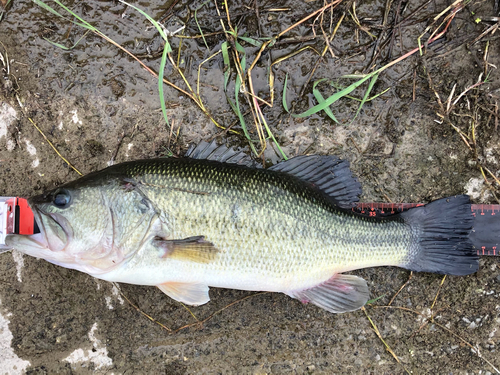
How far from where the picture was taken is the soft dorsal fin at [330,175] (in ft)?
7.76

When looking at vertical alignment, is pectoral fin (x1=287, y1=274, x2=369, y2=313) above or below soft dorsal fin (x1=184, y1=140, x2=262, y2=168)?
below

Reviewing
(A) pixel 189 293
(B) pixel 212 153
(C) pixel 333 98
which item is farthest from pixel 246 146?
(A) pixel 189 293

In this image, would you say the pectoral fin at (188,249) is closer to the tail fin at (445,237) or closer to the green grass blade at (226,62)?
the green grass blade at (226,62)

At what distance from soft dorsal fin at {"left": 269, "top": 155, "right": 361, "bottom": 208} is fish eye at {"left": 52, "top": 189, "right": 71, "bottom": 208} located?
142 cm

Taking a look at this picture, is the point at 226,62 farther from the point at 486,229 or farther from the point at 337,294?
the point at 486,229

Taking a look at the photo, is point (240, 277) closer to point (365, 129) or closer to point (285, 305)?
point (285, 305)

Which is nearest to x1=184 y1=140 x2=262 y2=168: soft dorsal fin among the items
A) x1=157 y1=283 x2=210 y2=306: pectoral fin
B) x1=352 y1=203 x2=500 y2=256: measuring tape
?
x1=157 y1=283 x2=210 y2=306: pectoral fin

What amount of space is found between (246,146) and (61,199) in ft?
4.40

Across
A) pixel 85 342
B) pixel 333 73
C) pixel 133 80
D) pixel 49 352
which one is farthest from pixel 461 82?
pixel 49 352

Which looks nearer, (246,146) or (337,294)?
(337,294)

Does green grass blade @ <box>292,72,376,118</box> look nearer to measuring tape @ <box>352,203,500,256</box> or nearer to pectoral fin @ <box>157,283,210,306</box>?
measuring tape @ <box>352,203,500,256</box>

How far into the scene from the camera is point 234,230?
211cm

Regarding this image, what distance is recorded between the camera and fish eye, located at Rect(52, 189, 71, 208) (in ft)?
6.72

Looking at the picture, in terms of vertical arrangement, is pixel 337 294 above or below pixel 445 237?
below
